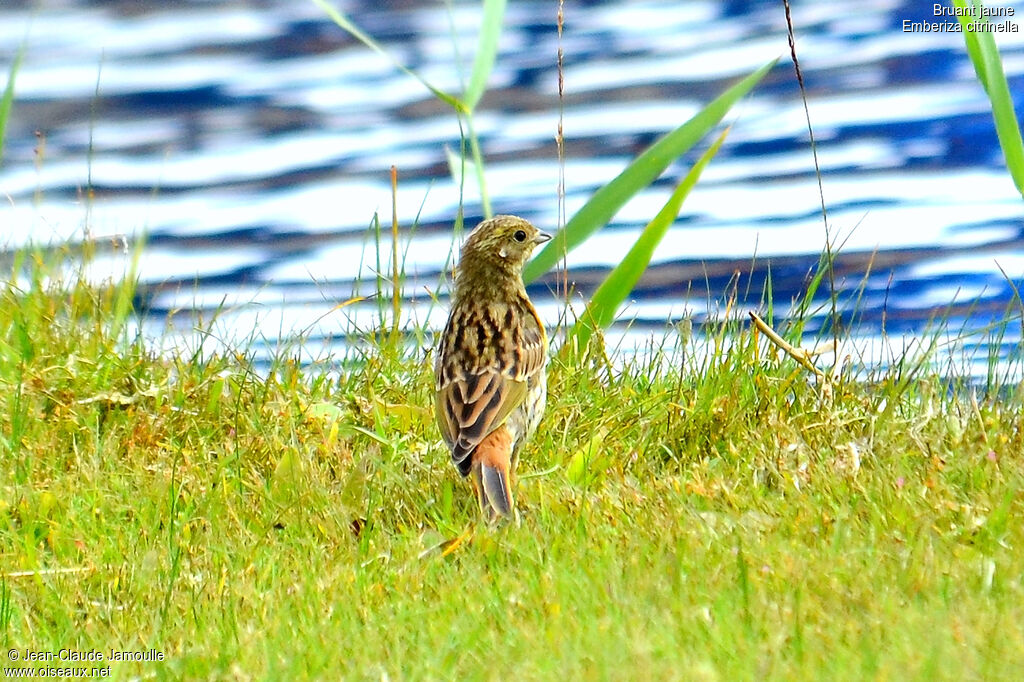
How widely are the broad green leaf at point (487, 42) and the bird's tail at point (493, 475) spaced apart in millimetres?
1686

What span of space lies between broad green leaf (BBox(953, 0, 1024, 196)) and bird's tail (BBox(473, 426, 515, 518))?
2.28 metres

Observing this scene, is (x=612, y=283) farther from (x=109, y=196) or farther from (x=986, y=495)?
(x=109, y=196)

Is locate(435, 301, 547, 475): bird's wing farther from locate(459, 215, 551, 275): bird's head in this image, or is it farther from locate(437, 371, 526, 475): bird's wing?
locate(459, 215, 551, 275): bird's head

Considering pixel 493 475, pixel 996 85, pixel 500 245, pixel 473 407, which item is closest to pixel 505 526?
pixel 493 475

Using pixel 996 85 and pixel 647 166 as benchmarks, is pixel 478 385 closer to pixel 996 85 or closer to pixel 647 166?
pixel 647 166

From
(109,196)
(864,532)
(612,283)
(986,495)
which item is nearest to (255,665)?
(864,532)

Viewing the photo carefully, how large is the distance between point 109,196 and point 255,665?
7.22 metres

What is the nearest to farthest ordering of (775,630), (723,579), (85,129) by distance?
(775,630)
(723,579)
(85,129)

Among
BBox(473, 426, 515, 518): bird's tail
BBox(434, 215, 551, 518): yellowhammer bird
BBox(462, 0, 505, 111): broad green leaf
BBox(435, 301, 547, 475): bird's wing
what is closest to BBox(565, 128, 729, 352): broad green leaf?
BBox(434, 215, 551, 518): yellowhammer bird

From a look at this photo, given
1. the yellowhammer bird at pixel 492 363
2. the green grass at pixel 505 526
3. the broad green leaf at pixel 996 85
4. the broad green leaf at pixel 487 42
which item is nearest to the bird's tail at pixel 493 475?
the yellowhammer bird at pixel 492 363

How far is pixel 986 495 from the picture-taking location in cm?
469

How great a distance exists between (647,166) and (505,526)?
172 cm

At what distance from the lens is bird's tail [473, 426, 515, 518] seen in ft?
16.5

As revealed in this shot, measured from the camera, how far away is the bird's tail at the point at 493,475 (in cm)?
504
